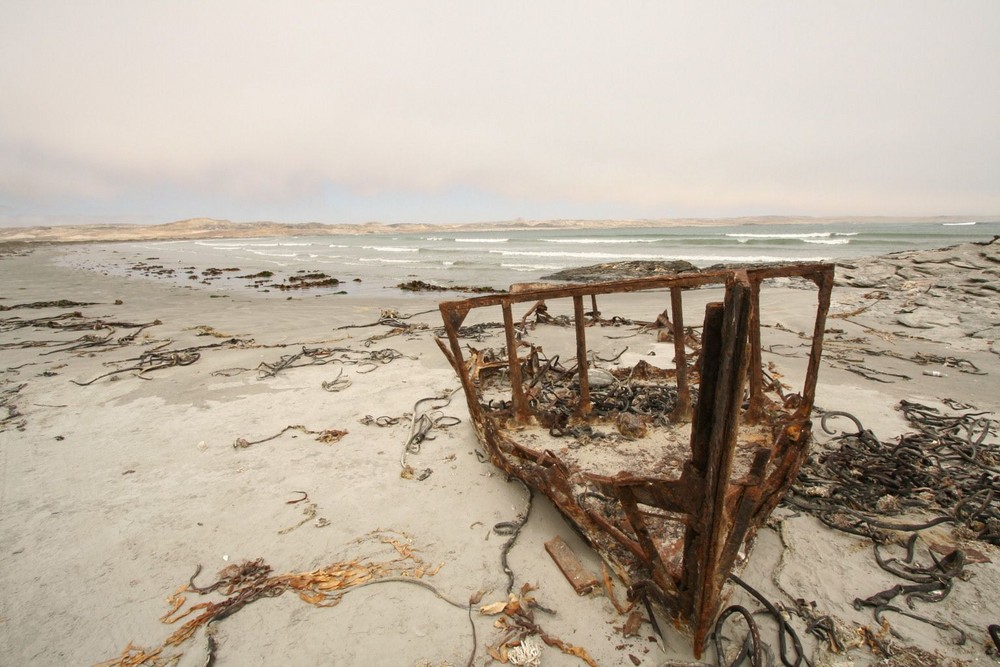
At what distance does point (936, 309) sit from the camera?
11.5 meters

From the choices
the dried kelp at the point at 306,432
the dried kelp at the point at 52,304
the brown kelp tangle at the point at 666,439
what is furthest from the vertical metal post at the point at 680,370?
the dried kelp at the point at 52,304

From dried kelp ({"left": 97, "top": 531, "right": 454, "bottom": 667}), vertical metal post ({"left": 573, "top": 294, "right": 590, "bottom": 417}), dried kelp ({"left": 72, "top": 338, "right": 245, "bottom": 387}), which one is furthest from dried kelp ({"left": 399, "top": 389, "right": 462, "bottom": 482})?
dried kelp ({"left": 72, "top": 338, "right": 245, "bottom": 387})

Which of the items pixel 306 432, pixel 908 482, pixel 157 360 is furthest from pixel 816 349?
pixel 157 360

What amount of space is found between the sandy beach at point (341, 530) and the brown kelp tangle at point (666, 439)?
39 centimetres

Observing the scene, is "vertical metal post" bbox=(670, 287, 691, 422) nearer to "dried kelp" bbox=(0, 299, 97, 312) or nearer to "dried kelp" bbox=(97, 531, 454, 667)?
"dried kelp" bbox=(97, 531, 454, 667)

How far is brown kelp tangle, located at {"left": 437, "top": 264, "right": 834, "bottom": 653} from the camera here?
206 centimetres

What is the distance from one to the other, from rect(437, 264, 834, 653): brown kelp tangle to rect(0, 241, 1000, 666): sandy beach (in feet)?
1.27

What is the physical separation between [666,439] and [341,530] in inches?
124

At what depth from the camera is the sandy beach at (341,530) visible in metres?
2.71

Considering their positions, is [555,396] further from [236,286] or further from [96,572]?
[236,286]

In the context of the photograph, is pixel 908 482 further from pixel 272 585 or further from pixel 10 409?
pixel 10 409

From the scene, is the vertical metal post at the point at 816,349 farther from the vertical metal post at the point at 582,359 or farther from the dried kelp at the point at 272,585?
the dried kelp at the point at 272,585

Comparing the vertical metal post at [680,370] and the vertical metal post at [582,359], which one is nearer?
the vertical metal post at [680,370]

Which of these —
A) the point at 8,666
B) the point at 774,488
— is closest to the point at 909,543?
the point at 774,488
